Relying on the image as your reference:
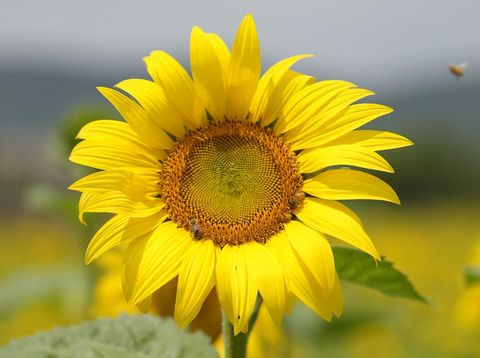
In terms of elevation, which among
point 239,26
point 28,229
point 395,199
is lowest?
point 28,229

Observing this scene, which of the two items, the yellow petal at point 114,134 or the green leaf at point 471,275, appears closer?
the yellow petal at point 114,134

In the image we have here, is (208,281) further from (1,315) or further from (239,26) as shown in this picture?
→ (1,315)

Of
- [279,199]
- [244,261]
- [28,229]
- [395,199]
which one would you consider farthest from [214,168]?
[28,229]

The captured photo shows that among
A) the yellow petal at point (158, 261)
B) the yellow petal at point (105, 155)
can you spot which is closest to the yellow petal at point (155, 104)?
the yellow petal at point (105, 155)

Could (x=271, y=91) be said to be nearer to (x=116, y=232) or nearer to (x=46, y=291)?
(x=116, y=232)

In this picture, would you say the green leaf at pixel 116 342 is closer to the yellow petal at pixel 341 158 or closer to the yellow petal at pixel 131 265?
the yellow petal at pixel 131 265

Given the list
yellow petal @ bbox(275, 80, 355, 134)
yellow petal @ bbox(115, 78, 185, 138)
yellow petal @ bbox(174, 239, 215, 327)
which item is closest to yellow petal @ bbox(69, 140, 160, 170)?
yellow petal @ bbox(115, 78, 185, 138)

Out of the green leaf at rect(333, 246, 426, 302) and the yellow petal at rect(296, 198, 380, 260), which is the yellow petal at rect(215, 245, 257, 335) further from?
the green leaf at rect(333, 246, 426, 302)
